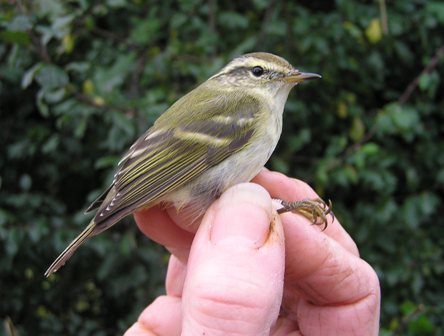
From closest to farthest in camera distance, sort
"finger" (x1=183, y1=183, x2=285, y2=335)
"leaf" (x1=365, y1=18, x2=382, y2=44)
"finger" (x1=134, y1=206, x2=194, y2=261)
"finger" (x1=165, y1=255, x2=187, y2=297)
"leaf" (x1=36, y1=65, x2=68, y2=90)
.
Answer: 1. "finger" (x1=183, y1=183, x2=285, y2=335)
2. "finger" (x1=134, y1=206, x2=194, y2=261)
3. "finger" (x1=165, y1=255, x2=187, y2=297)
4. "leaf" (x1=36, y1=65, x2=68, y2=90)
5. "leaf" (x1=365, y1=18, x2=382, y2=44)

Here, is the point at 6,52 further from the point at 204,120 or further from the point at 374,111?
the point at 374,111

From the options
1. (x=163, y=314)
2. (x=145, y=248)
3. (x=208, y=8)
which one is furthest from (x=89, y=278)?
(x=208, y=8)

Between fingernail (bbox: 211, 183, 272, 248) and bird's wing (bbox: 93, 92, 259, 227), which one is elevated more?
fingernail (bbox: 211, 183, 272, 248)

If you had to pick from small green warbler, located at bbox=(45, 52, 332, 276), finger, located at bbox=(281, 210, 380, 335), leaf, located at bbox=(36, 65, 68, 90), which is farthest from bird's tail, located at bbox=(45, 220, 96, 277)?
leaf, located at bbox=(36, 65, 68, 90)

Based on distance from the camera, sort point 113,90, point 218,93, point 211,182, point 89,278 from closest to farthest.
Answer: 1. point 211,182
2. point 218,93
3. point 113,90
4. point 89,278

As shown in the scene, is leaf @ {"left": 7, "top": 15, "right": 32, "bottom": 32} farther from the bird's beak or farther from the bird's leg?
the bird's leg
